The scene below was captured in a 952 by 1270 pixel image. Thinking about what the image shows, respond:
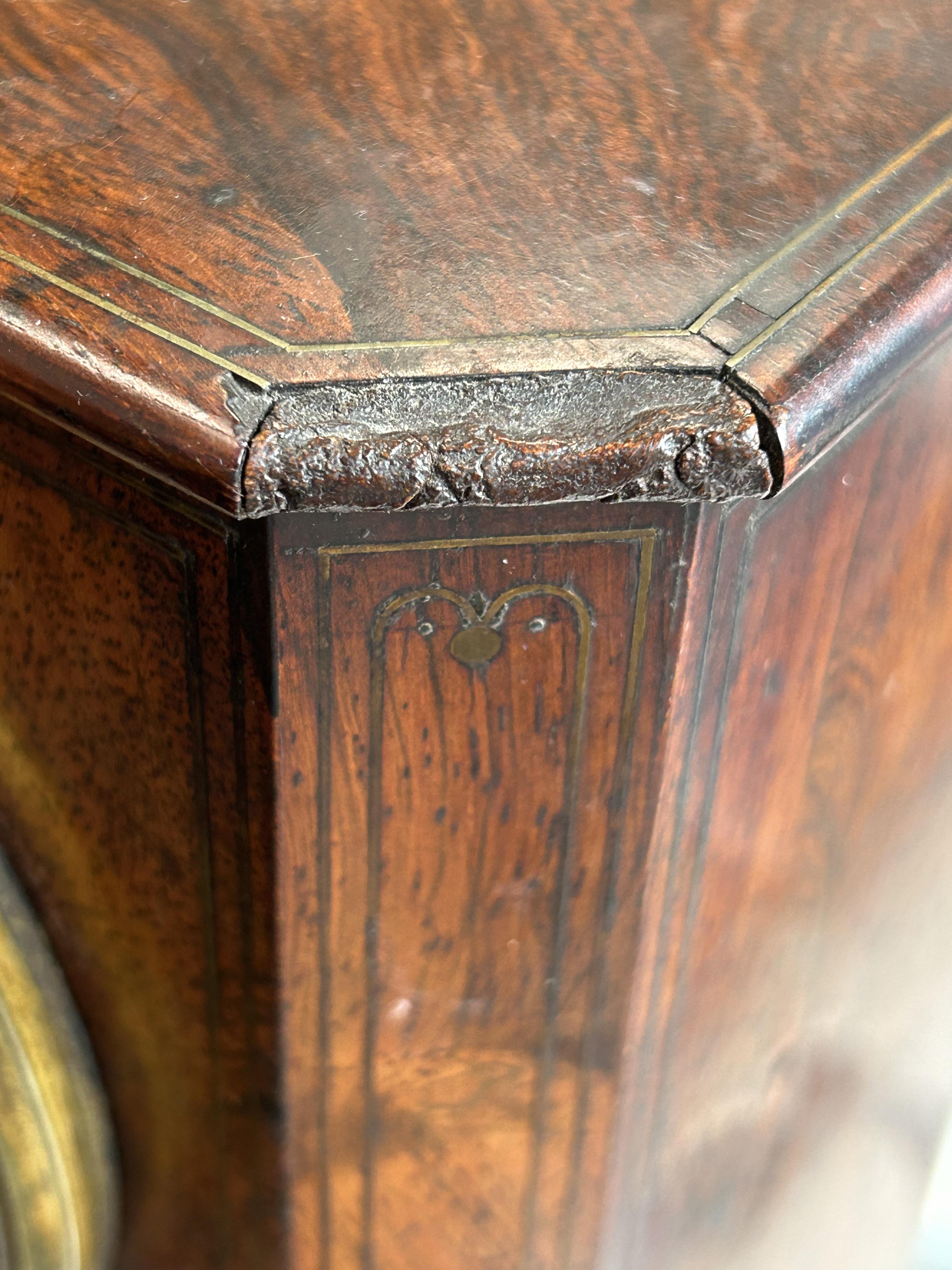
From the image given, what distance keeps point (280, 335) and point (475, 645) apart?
14 centimetres

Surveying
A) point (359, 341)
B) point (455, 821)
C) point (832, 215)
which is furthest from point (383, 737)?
point (832, 215)

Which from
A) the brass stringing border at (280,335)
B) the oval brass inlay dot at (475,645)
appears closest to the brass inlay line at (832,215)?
the brass stringing border at (280,335)

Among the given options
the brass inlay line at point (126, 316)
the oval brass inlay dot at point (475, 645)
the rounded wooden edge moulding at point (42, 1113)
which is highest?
the brass inlay line at point (126, 316)

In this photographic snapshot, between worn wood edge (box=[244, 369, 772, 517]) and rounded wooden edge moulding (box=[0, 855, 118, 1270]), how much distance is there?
0.36 meters

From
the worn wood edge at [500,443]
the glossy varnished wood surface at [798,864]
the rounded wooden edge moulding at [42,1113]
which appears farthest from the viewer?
the rounded wooden edge moulding at [42,1113]

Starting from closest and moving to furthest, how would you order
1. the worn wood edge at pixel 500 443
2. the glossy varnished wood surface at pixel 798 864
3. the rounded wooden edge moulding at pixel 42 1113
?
the worn wood edge at pixel 500 443 → the glossy varnished wood surface at pixel 798 864 → the rounded wooden edge moulding at pixel 42 1113

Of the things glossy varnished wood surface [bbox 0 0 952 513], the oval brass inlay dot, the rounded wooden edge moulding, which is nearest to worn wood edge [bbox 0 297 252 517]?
glossy varnished wood surface [bbox 0 0 952 513]

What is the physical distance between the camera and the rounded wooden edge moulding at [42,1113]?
72cm

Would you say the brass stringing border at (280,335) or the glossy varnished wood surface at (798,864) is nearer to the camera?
the brass stringing border at (280,335)

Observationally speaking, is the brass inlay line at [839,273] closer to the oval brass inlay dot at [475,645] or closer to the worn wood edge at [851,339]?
the worn wood edge at [851,339]

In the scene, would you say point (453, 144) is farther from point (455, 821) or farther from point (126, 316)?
point (455, 821)

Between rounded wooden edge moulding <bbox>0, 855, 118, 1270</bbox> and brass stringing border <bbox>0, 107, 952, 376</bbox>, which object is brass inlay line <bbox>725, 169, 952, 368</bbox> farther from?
rounded wooden edge moulding <bbox>0, 855, 118, 1270</bbox>

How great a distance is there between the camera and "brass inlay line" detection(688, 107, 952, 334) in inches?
20.1

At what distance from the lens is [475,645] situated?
556mm
